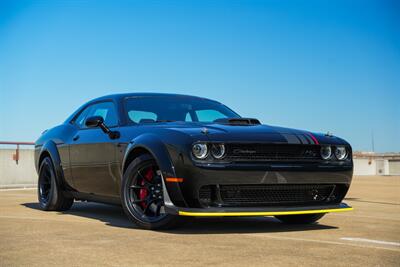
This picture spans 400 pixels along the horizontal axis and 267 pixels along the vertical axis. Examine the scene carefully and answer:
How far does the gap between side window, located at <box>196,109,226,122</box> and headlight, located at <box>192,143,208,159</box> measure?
5.58 feet

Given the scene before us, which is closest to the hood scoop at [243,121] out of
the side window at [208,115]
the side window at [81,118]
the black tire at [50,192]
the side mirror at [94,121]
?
the side window at [208,115]

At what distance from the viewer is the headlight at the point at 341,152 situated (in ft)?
18.8

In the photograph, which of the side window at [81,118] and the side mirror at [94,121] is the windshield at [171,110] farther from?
the side window at [81,118]

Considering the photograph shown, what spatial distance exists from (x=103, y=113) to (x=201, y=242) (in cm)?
287

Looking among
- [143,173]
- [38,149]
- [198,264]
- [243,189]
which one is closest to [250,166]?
[243,189]

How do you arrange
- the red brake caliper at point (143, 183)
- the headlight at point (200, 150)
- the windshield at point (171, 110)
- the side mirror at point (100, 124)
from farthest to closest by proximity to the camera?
the windshield at point (171, 110) → the side mirror at point (100, 124) → the red brake caliper at point (143, 183) → the headlight at point (200, 150)

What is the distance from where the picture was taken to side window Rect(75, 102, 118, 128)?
6.64 metres

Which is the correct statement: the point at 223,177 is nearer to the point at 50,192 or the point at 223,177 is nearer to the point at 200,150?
the point at 200,150

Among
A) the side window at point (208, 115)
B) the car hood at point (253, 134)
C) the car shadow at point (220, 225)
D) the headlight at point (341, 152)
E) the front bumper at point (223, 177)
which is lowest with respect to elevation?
the car shadow at point (220, 225)

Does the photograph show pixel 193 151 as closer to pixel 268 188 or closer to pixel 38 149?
pixel 268 188

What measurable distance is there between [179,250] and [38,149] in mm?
4530

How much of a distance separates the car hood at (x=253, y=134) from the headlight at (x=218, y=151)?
51 mm

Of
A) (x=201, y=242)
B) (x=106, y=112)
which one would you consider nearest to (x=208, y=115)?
(x=106, y=112)

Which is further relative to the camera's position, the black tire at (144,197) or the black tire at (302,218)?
the black tire at (302,218)
